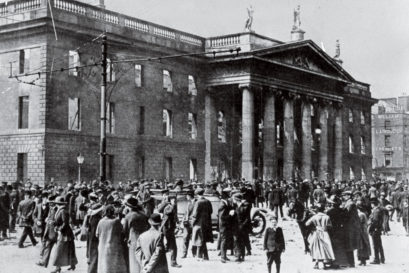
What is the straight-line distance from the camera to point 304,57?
49.5 metres

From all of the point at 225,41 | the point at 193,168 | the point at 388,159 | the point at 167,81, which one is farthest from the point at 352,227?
the point at 388,159

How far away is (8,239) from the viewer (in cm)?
2097

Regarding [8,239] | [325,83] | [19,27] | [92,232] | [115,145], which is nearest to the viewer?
[92,232]

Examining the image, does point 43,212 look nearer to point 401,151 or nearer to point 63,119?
point 63,119

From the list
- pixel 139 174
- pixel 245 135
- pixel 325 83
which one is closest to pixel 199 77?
pixel 245 135

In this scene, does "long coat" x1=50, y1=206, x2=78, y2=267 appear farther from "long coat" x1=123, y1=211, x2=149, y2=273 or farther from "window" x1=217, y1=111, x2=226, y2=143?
"window" x1=217, y1=111, x2=226, y2=143

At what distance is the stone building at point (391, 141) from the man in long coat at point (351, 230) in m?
66.3

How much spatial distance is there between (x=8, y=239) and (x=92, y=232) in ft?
27.8

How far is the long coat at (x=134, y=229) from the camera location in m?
12.7

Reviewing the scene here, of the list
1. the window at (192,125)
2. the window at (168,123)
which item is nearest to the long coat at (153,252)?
the window at (168,123)

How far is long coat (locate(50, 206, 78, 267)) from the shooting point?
14.1m

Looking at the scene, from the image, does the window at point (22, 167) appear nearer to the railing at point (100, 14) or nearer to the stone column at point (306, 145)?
the railing at point (100, 14)

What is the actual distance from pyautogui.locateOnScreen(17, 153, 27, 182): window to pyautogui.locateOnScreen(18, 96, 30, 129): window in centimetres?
163

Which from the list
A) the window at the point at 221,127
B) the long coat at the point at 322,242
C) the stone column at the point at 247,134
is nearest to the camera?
the long coat at the point at 322,242
